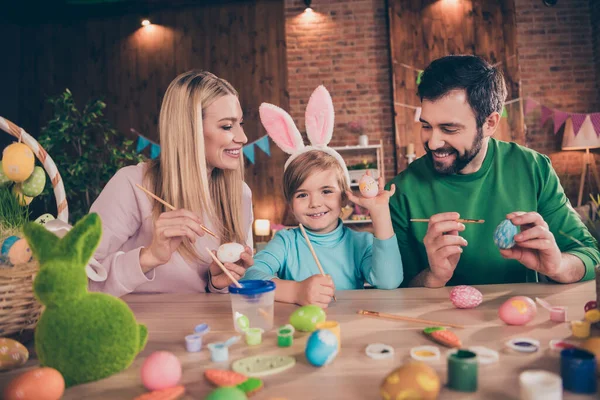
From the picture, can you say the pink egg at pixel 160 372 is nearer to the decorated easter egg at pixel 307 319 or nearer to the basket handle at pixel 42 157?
the decorated easter egg at pixel 307 319

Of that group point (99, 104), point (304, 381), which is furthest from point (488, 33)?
point (304, 381)

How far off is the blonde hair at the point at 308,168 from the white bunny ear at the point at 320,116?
0.06 meters

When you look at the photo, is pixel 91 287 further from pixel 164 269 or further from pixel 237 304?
pixel 237 304

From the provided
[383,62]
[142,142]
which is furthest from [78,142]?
[383,62]

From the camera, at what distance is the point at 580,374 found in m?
0.58

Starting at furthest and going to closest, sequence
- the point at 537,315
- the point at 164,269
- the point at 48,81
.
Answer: the point at 48,81, the point at 164,269, the point at 537,315

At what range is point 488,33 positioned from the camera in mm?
5234

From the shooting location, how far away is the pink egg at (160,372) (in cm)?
65

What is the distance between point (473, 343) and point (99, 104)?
407 cm

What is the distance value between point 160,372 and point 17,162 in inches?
29.6

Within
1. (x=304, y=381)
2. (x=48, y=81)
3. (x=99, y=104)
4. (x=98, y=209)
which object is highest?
(x=48, y=81)

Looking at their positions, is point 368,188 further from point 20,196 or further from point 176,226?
point 20,196

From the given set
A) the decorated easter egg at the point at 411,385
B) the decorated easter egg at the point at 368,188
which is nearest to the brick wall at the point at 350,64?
the decorated easter egg at the point at 368,188

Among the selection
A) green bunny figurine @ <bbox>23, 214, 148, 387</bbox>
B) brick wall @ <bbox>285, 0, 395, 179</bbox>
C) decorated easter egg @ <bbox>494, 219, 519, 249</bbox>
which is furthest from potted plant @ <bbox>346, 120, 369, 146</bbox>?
green bunny figurine @ <bbox>23, 214, 148, 387</bbox>
